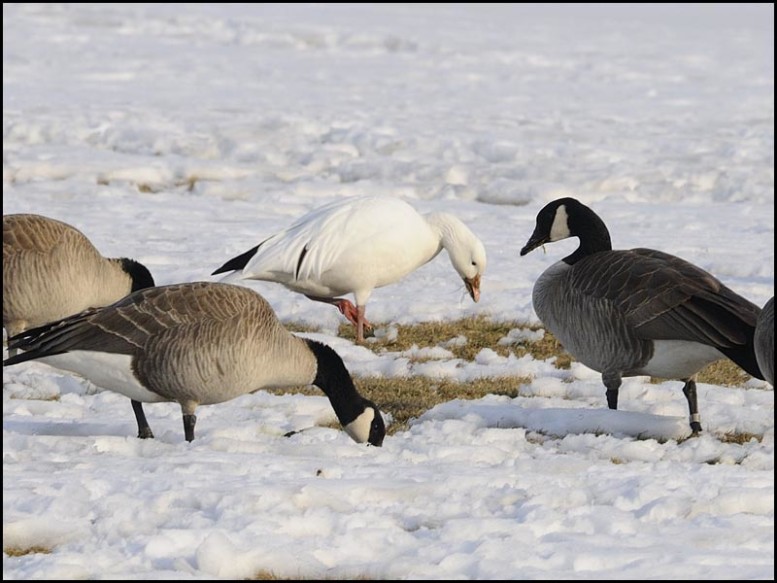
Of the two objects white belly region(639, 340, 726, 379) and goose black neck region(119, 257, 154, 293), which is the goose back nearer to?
goose black neck region(119, 257, 154, 293)

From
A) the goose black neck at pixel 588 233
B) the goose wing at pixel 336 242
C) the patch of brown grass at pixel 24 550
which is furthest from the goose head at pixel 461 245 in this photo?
the patch of brown grass at pixel 24 550

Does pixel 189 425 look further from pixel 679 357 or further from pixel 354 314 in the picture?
pixel 354 314

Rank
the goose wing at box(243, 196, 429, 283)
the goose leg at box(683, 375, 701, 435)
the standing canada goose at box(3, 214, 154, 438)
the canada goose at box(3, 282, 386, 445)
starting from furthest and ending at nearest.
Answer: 1. the goose wing at box(243, 196, 429, 283)
2. the standing canada goose at box(3, 214, 154, 438)
3. the goose leg at box(683, 375, 701, 435)
4. the canada goose at box(3, 282, 386, 445)

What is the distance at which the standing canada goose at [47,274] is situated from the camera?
865cm

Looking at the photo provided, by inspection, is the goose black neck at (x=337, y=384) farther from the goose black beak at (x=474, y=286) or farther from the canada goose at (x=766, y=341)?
the goose black beak at (x=474, y=286)

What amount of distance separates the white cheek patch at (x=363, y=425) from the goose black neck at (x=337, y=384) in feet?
0.09

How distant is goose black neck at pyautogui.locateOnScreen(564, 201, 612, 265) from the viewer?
801 cm

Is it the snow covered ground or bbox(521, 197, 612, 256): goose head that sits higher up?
bbox(521, 197, 612, 256): goose head

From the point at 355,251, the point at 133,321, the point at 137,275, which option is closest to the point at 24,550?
the point at 133,321

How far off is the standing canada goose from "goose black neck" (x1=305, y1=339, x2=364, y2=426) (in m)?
2.60

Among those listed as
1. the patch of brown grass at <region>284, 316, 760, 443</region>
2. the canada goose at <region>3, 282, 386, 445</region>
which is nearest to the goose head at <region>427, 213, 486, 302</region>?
the patch of brown grass at <region>284, 316, 760, 443</region>

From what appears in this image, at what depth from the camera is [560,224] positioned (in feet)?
27.0

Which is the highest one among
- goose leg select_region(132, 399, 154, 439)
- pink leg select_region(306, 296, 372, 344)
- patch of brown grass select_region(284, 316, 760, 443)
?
goose leg select_region(132, 399, 154, 439)

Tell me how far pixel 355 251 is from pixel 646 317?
3.11m
